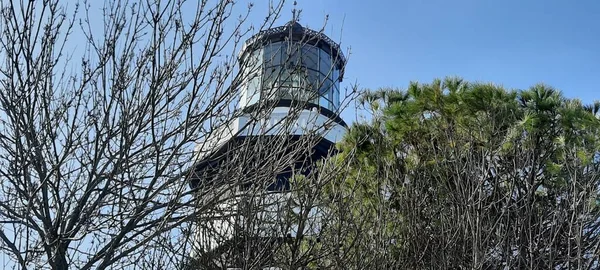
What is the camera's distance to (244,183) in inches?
204

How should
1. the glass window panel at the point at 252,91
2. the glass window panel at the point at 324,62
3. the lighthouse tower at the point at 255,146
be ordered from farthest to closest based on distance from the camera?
1. the glass window panel at the point at 324,62
2. the glass window panel at the point at 252,91
3. the lighthouse tower at the point at 255,146

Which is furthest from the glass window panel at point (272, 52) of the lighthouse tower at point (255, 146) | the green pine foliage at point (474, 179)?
the green pine foliage at point (474, 179)

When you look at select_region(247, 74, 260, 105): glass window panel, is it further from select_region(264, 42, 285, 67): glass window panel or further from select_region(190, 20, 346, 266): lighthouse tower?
select_region(264, 42, 285, 67): glass window panel

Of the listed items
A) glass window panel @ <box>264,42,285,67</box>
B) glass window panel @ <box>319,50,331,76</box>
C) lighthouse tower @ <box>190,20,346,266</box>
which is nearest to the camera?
lighthouse tower @ <box>190,20,346,266</box>

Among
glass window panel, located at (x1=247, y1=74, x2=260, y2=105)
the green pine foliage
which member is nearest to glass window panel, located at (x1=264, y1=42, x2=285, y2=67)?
glass window panel, located at (x1=247, y1=74, x2=260, y2=105)

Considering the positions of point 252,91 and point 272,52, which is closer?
point 252,91

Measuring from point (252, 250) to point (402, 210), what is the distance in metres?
2.21

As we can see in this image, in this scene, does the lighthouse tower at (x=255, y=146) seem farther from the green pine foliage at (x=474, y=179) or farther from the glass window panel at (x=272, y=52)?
the green pine foliage at (x=474, y=179)

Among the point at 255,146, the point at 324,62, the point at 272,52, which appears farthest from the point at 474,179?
the point at 324,62

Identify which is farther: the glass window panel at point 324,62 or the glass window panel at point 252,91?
the glass window panel at point 324,62

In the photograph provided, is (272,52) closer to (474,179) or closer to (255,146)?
(255,146)

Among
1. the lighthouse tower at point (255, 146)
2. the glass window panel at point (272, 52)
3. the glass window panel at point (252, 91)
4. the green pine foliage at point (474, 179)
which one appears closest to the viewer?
the lighthouse tower at point (255, 146)

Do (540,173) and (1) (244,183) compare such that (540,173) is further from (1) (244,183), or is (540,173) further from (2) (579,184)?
(1) (244,183)

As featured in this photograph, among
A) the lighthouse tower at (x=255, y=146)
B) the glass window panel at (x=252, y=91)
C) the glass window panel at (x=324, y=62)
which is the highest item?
the glass window panel at (x=324, y=62)
